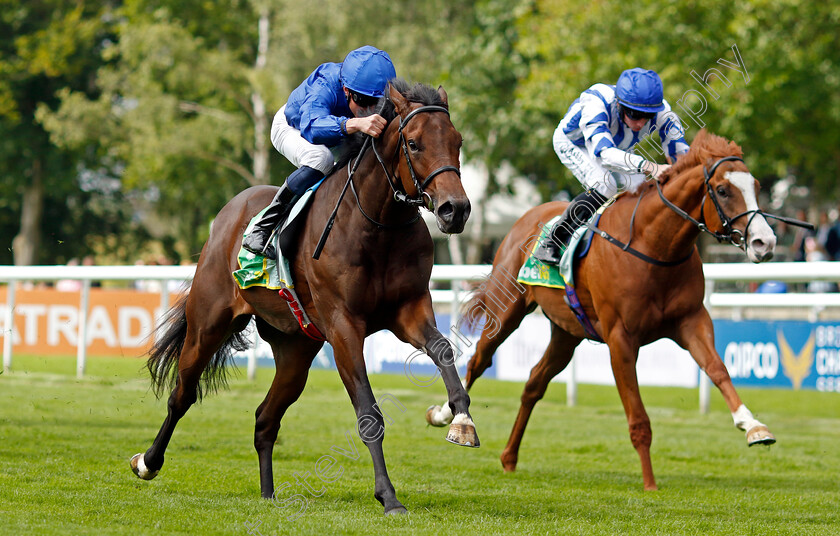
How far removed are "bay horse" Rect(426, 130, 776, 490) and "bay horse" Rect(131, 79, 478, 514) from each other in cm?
53

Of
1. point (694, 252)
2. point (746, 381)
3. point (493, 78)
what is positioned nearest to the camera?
point (694, 252)

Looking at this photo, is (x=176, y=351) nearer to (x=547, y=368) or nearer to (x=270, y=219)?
(x=270, y=219)

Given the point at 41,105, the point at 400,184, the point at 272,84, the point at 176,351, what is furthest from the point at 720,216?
the point at 41,105

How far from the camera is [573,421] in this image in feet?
28.3

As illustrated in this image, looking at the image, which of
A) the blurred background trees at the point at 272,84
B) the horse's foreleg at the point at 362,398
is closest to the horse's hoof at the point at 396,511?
the horse's foreleg at the point at 362,398

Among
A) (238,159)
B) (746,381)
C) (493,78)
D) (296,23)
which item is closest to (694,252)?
(746,381)

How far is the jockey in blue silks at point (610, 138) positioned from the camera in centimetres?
579

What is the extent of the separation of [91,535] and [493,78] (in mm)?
20322

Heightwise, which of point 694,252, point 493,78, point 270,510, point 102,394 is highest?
point 493,78

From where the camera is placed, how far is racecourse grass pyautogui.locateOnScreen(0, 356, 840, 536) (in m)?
4.18

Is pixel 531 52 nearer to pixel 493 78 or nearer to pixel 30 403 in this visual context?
pixel 493 78

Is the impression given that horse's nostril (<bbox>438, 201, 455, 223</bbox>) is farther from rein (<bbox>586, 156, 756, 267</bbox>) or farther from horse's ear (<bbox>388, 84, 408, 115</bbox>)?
rein (<bbox>586, 156, 756, 267</bbox>)

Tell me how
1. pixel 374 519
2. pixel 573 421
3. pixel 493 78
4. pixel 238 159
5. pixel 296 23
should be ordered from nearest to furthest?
pixel 374 519
pixel 573 421
pixel 493 78
pixel 296 23
pixel 238 159

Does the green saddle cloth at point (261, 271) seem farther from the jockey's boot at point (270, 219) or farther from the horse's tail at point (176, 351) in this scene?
the horse's tail at point (176, 351)
